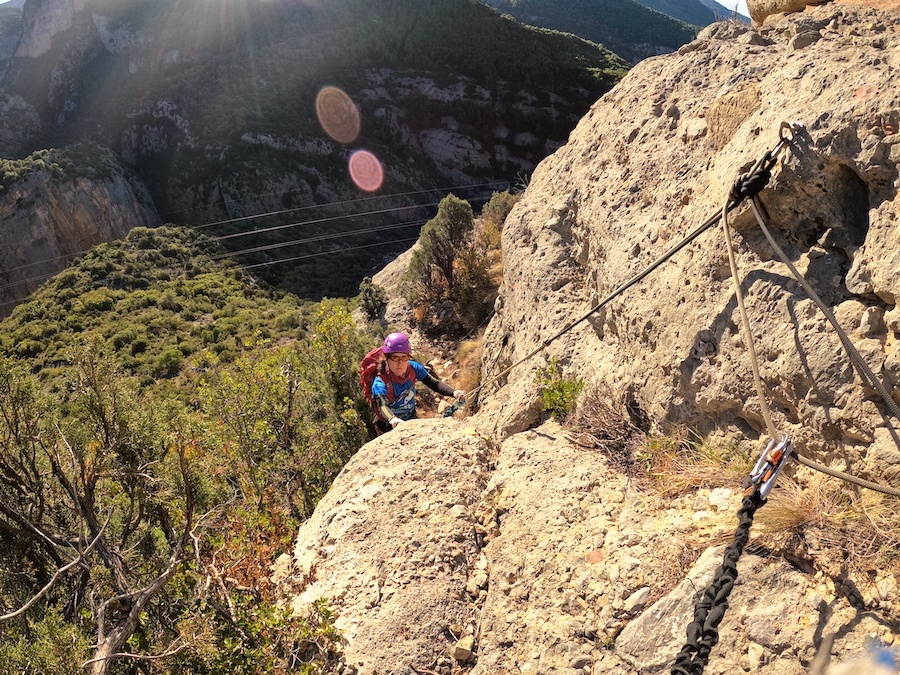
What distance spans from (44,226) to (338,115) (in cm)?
2269

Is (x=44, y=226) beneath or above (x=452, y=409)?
beneath

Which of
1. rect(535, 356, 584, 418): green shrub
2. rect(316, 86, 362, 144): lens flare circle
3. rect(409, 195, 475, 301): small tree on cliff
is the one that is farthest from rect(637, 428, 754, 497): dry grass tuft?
rect(316, 86, 362, 144): lens flare circle

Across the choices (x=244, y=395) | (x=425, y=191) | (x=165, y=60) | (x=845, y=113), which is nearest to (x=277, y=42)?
(x=165, y=60)

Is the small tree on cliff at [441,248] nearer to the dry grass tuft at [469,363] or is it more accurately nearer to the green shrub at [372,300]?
the green shrub at [372,300]

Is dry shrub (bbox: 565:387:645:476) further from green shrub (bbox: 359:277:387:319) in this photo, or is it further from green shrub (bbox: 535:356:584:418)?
green shrub (bbox: 359:277:387:319)

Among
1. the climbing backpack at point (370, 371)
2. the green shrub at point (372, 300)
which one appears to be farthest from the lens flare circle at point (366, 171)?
the climbing backpack at point (370, 371)

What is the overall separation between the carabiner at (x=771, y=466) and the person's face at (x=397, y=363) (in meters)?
3.66

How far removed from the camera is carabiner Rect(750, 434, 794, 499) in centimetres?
205

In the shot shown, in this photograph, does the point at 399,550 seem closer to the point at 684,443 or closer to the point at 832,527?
the point at 684,443

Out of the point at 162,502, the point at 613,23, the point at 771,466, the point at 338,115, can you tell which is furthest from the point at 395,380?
the point at 613,23

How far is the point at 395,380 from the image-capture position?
17.9 ft

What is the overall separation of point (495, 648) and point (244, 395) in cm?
401

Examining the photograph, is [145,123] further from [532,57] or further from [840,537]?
[840,537]

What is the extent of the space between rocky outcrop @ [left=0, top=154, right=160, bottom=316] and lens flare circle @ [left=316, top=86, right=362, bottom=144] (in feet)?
57.4
